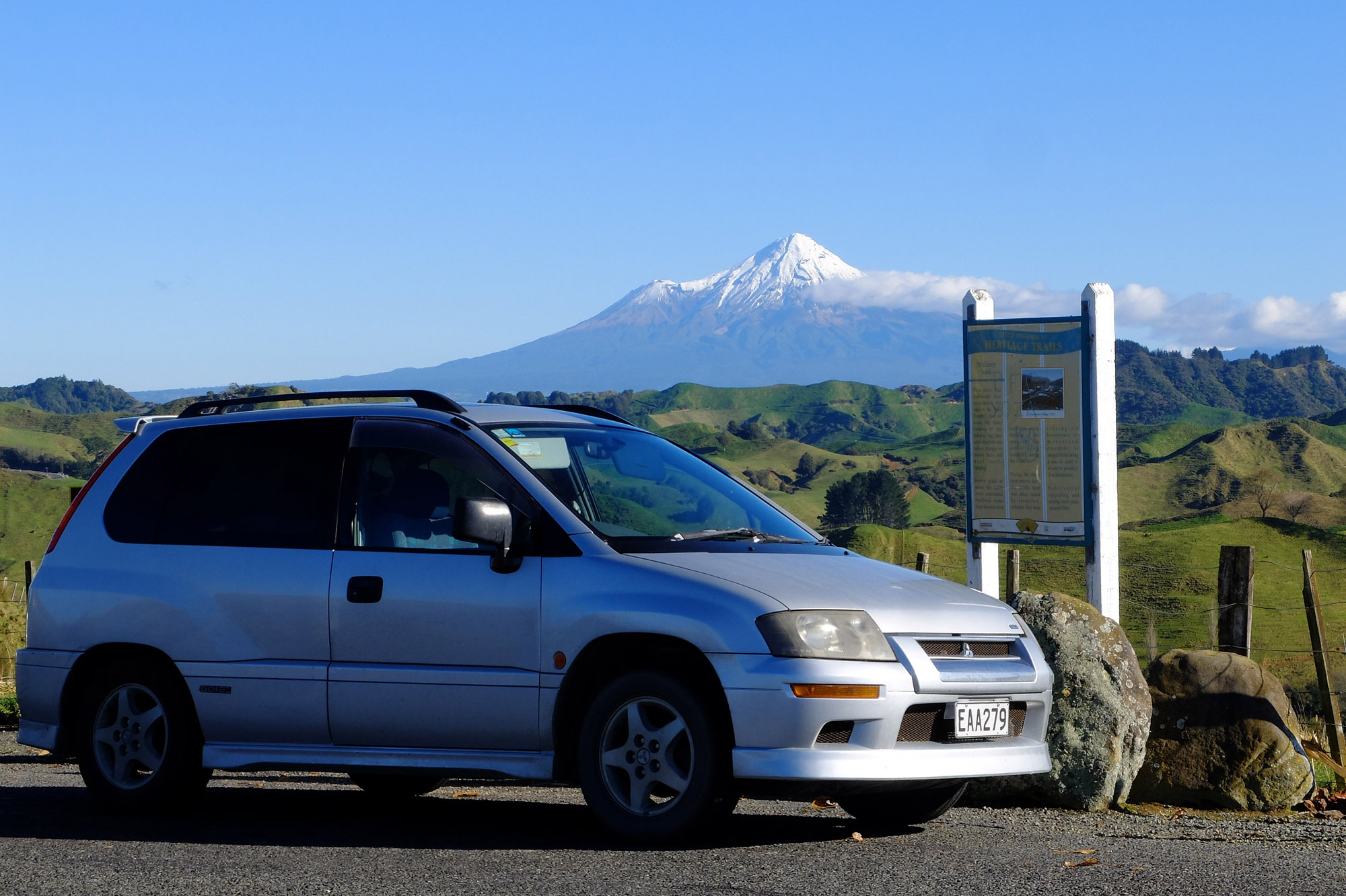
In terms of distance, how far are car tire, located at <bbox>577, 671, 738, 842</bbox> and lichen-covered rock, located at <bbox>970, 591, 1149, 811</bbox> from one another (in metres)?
2.78

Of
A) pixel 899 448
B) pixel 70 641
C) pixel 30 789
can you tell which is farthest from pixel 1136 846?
pixel 899 448

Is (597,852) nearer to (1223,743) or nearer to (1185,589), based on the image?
(1223,743)

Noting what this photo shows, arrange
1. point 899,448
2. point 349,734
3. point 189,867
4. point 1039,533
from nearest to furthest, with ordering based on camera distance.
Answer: point 189,867 < point 349,734 < point 1039,533 < point 899,448

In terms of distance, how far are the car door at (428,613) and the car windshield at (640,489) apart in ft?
0.94

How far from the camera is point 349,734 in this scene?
6.67 m

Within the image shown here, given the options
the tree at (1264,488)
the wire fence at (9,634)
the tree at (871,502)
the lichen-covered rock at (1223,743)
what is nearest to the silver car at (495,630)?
the lichen-covered rock at (1223,743)

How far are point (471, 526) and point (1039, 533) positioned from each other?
5.73m

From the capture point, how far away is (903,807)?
697 cm

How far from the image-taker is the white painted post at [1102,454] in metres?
10.5

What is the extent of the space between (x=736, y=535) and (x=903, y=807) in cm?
150

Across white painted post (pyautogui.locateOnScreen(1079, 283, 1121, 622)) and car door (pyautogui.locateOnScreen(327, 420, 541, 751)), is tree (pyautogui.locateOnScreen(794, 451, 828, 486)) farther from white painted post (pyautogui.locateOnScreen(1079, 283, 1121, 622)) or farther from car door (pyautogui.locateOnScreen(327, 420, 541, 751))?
car door (pyautogui.locateOnScreen(327, 420, 541, 751))

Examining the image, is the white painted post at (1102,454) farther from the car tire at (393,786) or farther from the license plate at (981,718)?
the car tire at (393,786)

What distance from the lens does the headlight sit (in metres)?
5.83

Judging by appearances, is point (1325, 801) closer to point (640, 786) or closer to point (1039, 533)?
point (1039, 533)
